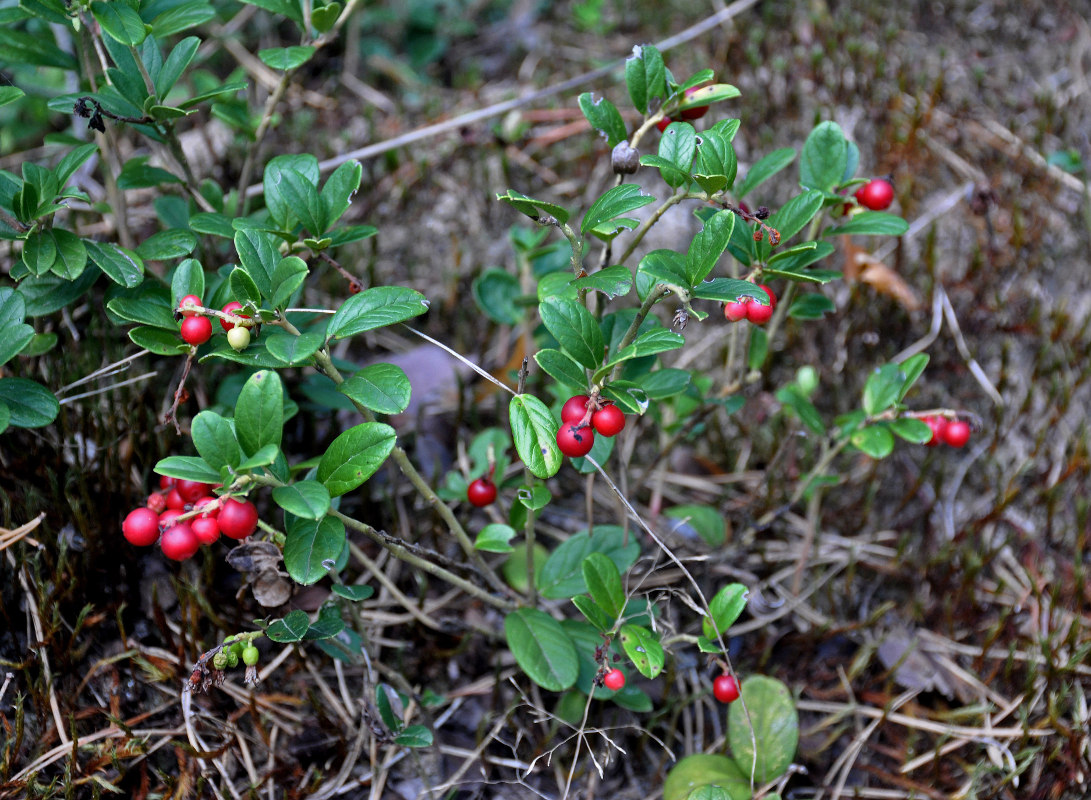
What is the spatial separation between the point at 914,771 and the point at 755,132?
102 inches

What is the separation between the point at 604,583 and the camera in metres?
1.98

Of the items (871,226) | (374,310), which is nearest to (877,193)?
(871,226)

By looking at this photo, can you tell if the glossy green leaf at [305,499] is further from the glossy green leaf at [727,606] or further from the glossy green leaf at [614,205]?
the glossy green leaf at [727,606]

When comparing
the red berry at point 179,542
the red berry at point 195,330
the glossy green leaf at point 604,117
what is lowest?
Result: the red berry at point 179,542

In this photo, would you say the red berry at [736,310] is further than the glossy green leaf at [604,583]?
No

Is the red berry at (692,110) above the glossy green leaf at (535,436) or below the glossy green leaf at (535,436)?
above

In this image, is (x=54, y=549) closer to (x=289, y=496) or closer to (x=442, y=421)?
(x=289, y=496)

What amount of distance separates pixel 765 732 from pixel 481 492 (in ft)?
3.28

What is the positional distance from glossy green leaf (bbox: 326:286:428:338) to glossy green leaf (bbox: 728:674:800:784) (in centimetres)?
134

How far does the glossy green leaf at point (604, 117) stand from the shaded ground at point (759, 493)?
1099mm

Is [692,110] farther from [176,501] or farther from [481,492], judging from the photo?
Answer: [176,501]

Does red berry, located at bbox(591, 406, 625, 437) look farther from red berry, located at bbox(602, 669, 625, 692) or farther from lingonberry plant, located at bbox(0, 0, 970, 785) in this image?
red berry, located at bbox(602, 669, 625, 692)

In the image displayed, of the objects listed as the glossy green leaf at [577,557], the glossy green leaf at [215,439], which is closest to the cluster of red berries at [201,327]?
the glossy green leaf at [215,439]

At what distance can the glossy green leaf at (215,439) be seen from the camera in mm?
1602
